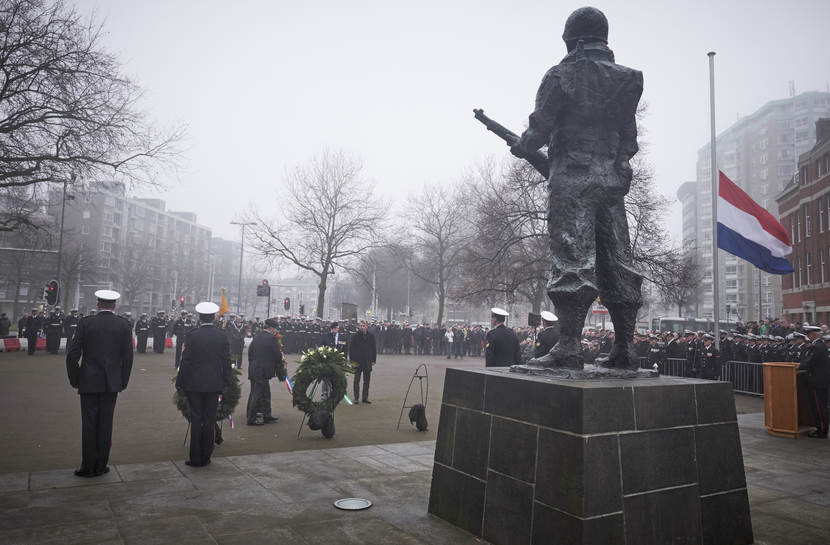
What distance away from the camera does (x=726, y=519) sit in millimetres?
4383

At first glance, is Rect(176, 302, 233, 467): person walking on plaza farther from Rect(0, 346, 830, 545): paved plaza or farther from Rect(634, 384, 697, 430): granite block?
Rect(634, 384, 697, 430): granite block

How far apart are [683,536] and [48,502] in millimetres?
5579

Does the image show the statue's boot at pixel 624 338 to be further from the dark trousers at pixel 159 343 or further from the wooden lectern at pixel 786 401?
the dark trousers at pixel 159 343

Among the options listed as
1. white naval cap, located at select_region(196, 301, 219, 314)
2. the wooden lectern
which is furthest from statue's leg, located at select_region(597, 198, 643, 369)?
the wooden lectern

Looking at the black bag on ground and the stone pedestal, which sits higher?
the stone pedestal

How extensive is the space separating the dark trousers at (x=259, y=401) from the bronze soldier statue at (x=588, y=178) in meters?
6.77

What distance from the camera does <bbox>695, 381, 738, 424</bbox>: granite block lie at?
14.6ft

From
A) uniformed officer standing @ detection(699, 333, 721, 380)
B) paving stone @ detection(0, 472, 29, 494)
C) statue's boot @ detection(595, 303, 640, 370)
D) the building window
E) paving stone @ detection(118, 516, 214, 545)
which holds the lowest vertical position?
paving stone @ detection(0, 472, 29, 494)

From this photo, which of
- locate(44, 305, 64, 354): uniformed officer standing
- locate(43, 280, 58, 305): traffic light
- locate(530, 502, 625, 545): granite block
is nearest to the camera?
locate(530, 502, 625, 545): granite block

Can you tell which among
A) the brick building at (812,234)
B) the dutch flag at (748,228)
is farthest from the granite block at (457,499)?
the brick building at (812,234)

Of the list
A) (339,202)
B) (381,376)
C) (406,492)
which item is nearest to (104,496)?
(406,492)

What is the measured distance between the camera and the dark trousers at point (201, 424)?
22.2 ft

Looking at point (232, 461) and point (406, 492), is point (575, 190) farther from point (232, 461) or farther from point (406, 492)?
point (232, 461)

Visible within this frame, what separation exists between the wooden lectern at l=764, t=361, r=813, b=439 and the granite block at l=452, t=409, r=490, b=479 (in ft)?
26.6
